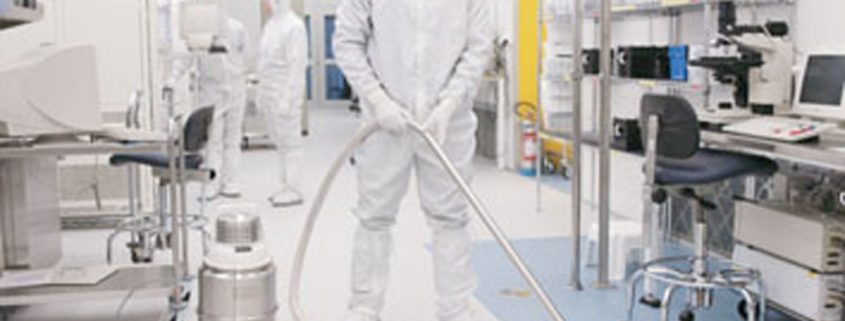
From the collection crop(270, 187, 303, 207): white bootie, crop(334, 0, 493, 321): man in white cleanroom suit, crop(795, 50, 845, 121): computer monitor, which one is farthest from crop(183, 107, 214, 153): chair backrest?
crop(795, 50, 845, 121): computer monitor

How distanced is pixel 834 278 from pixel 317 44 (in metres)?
11.6

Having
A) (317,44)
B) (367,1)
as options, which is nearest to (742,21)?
(367,1)

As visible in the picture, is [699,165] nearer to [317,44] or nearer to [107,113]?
[107,113]

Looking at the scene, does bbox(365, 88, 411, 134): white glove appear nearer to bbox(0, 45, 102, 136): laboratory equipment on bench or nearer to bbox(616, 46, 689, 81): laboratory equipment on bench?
bbox(0, 45, 102, 136): laboratory equipment on bench

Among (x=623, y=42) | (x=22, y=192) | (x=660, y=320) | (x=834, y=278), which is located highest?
(x=623, y=42)

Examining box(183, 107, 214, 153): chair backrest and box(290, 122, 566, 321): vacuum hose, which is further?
box(183, 107, 214, 153): chair backrest

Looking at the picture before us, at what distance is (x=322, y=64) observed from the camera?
1403cm

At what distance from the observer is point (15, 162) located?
10.9 ft

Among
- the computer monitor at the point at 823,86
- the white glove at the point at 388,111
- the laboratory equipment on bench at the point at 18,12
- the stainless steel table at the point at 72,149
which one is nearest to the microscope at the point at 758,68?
the computer monitor at the point at 823,86

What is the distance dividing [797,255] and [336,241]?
2441 millimetres

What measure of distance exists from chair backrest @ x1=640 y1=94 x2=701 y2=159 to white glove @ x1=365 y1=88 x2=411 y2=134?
937mm

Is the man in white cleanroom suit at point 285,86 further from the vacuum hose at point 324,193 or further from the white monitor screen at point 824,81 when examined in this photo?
the vacuum hose at point 324,193

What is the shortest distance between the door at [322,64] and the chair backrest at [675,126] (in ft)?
35.8

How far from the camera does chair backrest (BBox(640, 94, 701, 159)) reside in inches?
116
